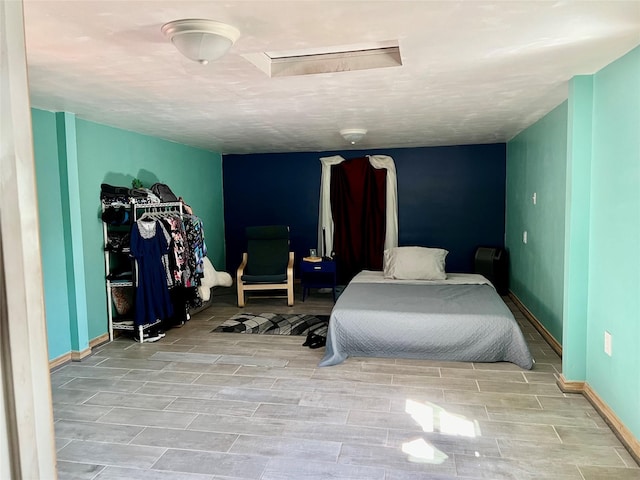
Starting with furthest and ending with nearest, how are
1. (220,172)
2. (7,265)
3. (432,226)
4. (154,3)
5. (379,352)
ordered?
(220,172), (432,226), (379,352), (154,3), (7,265)

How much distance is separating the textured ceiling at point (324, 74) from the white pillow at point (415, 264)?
1431 millimetres

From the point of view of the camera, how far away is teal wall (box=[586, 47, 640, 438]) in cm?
228

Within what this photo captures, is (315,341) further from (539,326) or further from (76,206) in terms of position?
(76,206)

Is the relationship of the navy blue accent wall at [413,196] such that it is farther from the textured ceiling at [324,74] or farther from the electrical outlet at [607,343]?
the electrical outlet at [607,343]

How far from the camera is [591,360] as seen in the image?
2.85m

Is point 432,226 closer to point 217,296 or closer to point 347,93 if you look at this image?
point 217,296

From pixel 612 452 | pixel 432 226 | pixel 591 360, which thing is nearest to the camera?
pixel 612 452

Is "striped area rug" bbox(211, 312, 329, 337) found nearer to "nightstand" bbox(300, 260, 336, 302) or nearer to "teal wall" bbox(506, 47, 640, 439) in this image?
"nightstand" bbox(300, 260, 336, 302)

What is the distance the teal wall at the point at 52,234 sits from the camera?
138 inches

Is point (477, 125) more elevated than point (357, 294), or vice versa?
point (477, 125)

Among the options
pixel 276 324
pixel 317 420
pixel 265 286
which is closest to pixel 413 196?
pixel 265 286

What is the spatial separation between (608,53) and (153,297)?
385 centimetres

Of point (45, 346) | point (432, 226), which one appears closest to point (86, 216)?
point (45, 346)

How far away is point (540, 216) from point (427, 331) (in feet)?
5.65
